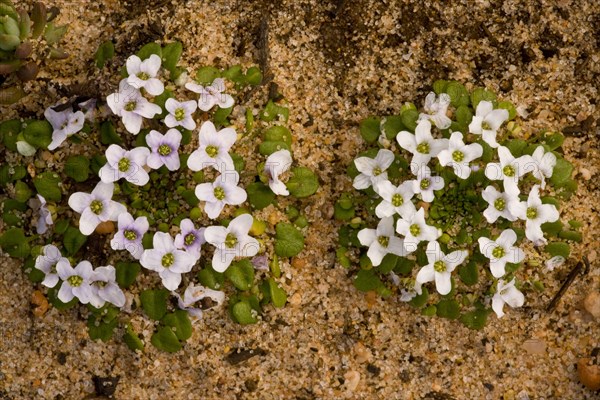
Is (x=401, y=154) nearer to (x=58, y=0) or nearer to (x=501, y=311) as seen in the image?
(x=501, y=311)

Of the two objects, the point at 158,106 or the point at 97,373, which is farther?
the point at 97,373

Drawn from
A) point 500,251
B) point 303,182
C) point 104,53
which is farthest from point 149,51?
point 500,251

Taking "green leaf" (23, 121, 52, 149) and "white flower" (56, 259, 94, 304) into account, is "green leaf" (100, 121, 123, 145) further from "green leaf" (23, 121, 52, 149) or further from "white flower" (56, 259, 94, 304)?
"white flower" (56, 259, 94, 304)

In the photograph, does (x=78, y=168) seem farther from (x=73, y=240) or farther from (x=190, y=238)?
(x=190, y=238)

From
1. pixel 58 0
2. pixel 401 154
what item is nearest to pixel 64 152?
pixel 58 0

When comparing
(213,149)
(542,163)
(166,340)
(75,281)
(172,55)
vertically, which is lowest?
(166,340)
